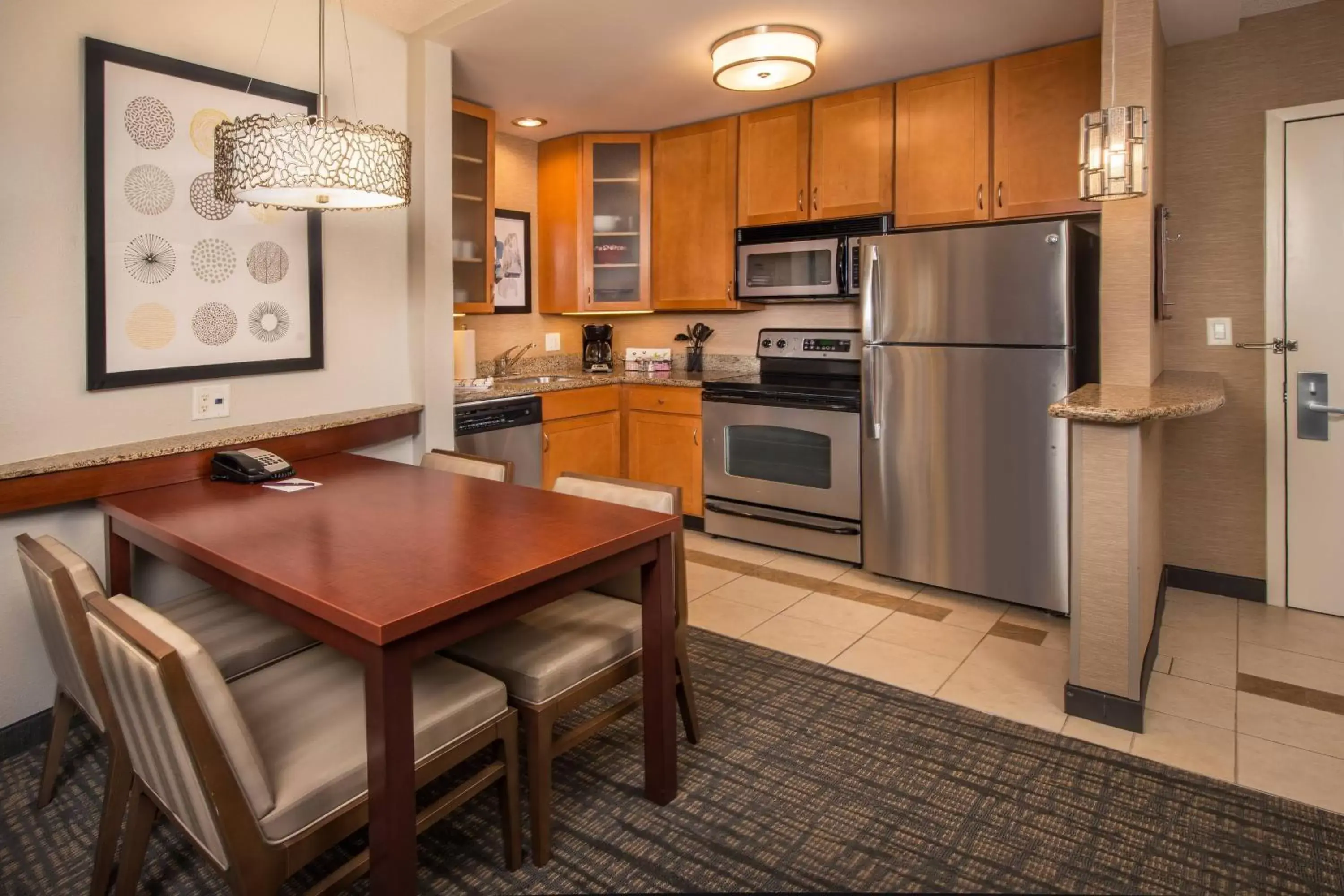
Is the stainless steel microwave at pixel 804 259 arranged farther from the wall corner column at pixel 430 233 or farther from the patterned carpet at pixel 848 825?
the patterned carpet at pixel 848 825

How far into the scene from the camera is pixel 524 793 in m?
1.97

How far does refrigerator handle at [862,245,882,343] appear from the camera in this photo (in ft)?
11.3

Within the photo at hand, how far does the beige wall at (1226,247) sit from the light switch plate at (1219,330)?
23 millimetres

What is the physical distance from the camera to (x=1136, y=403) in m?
2.18

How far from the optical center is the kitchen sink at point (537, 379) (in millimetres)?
4297

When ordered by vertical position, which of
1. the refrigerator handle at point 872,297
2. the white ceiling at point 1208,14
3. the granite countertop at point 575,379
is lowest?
the granite countertop at point 575,379

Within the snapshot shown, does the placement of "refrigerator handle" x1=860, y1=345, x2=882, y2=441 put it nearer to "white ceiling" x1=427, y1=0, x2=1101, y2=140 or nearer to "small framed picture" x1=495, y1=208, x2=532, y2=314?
"white ceiling" x1=427, y1=0, x2=1101, y2=140

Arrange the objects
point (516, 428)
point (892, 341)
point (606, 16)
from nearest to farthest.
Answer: point (606, 16) → point (892, 341) → point (516, 428)

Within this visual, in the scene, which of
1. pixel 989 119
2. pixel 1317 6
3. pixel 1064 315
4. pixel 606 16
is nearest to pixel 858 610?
pixel 1064 315

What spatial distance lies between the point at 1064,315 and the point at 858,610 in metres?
1.41

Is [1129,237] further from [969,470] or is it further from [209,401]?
[209,401]

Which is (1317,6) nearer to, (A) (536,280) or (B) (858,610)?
(B) (858,610)

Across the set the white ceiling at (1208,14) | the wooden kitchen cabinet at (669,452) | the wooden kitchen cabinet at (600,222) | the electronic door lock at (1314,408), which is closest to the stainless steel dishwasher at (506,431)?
the wooden kitchen cabinet at (669,452)

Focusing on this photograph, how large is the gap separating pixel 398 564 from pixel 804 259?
307cm
